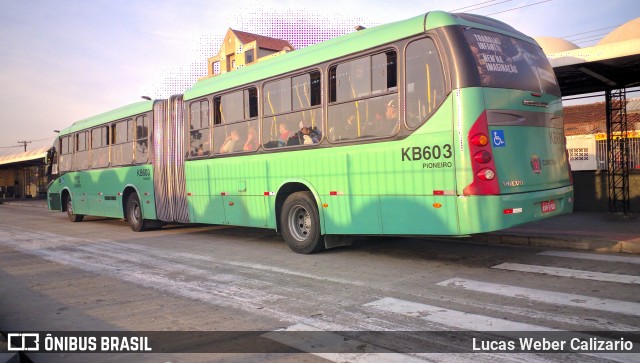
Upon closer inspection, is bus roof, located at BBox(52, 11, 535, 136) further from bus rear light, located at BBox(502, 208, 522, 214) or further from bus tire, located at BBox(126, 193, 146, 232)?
bus tire, located at BBox(126, 193, 146, 232)

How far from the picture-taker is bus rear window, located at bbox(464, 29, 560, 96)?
6.16 meters

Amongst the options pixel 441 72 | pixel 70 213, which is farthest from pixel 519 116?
pixel 70 213

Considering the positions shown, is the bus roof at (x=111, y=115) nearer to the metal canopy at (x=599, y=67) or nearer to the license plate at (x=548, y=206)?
the license plate at (x=548, y=206)

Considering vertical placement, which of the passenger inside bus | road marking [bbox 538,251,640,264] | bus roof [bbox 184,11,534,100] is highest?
bus roof [bbox 184,11,534,100]

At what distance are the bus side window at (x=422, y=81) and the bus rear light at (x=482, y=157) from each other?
0.84 m

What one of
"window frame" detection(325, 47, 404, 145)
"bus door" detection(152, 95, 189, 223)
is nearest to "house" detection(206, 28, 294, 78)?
"bus door" detection(152, 95, 189, 223)

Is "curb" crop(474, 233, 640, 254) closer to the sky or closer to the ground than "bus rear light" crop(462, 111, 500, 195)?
closer to the ground

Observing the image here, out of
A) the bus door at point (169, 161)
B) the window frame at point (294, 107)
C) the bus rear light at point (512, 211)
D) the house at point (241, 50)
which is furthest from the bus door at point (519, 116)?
the house at point (241, 50)

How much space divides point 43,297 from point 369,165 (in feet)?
15.6

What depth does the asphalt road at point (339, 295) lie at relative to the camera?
13.1 feet

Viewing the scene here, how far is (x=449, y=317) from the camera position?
4.54 meters

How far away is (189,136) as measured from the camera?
11055 millimetres

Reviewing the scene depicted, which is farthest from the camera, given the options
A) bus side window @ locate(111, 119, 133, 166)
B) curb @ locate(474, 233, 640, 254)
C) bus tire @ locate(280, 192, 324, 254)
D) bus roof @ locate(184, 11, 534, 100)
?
bus side window @ locate(111, 119, 133, 166)

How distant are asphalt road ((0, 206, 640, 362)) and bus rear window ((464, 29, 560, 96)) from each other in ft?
8.57
